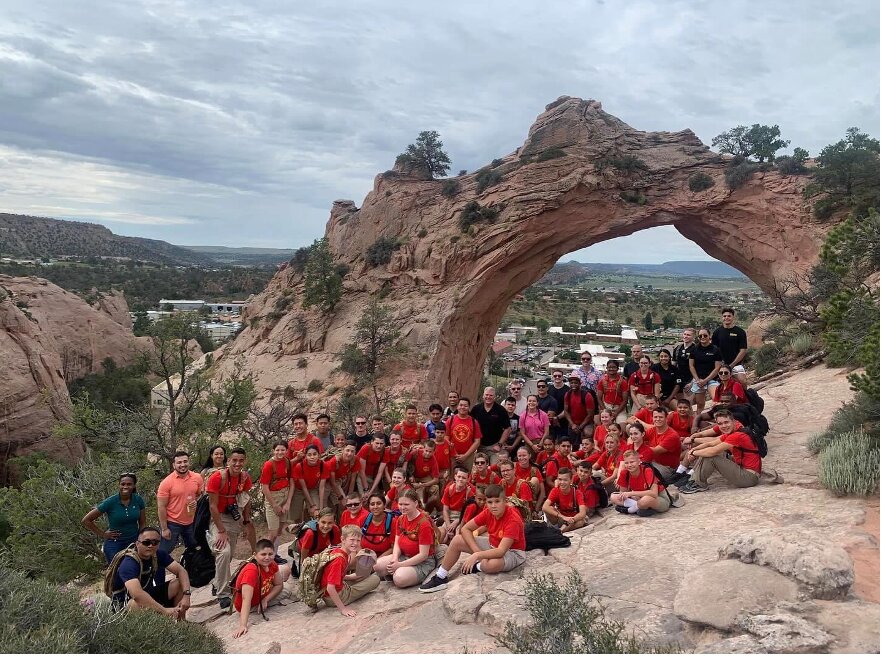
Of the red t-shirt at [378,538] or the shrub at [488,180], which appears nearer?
the red t-shirt at [378,538]

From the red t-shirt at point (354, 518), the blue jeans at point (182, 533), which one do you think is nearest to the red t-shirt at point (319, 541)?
the red t-shirt at point (354, 518)

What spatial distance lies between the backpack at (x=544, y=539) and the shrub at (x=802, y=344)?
40.5 ft

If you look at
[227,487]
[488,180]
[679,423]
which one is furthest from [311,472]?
[488,180]

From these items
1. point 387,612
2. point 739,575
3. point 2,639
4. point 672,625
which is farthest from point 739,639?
point 2,639

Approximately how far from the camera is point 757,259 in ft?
78.4

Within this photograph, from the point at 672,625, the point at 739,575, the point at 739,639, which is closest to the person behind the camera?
the point at 739,639

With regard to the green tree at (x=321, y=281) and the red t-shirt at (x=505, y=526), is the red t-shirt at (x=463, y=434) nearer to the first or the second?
the red t-shirt at (x=505, y=526)

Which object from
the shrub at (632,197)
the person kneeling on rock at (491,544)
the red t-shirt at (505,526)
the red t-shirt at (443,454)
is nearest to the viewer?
the person kneeling on rock at (491,544)

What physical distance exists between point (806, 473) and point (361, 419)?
5.57m

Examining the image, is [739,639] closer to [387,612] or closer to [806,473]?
[387,612]

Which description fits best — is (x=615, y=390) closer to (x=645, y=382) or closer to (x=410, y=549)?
(x=645, y=382)

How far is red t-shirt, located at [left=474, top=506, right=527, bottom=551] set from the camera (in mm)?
5480

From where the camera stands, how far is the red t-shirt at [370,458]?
7.59 meters

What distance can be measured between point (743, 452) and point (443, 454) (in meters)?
3.80
